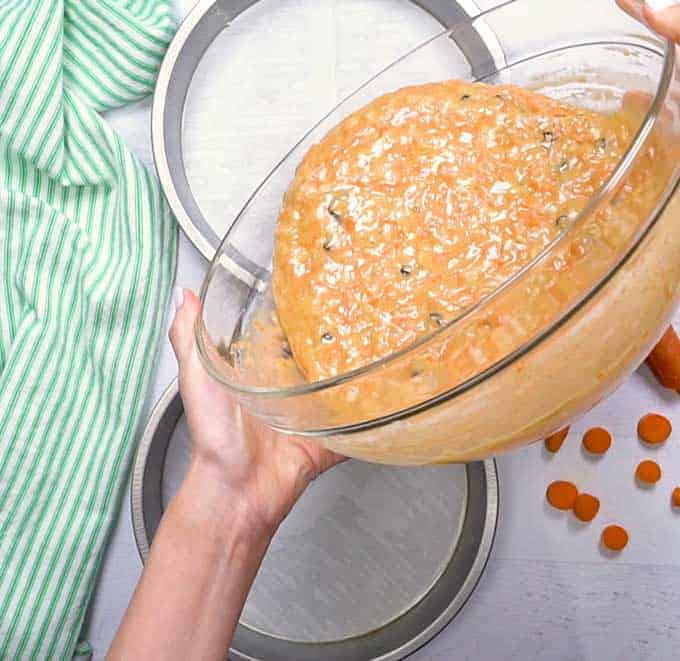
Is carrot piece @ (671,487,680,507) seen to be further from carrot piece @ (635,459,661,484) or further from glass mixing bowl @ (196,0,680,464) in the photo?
glass mixing bowl @ (196,0,680,464)

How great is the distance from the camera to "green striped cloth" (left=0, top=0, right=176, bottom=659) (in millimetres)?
1050

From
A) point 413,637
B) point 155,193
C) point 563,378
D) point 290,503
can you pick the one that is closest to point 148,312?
point 155,193

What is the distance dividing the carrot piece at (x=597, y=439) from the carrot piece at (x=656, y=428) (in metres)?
0.04

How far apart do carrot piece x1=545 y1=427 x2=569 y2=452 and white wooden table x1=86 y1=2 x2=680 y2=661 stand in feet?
0.05

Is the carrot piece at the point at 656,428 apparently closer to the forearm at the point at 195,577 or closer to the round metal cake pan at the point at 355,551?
the round metal cake pan at the point at 355,551

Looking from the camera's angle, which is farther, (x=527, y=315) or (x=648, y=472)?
(x=648, y=472)

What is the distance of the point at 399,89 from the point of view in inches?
28.3

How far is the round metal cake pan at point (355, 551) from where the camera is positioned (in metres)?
1.04

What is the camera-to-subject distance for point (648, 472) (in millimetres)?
1001

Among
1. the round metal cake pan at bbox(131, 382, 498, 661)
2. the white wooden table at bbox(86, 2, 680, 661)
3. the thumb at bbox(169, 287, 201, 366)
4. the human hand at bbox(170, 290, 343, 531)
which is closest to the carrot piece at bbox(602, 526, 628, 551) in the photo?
the white wooden table at bbox(86, 2, 680, 661)

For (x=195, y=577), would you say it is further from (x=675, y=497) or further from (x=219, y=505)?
(x=675, y=497)

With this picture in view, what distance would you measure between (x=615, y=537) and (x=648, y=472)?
0.26 feet

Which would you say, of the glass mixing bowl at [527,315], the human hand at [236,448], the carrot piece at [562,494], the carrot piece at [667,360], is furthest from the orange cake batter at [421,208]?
the carrot piece at [562,494]

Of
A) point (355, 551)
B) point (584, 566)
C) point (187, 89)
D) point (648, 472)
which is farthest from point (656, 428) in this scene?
point (187, 89)
